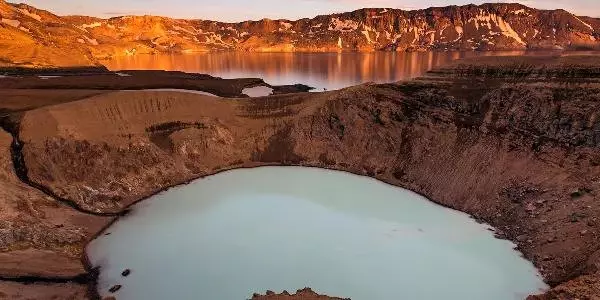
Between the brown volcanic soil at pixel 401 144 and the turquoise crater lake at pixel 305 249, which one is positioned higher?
the brown volcanic soil at pixel 401 144

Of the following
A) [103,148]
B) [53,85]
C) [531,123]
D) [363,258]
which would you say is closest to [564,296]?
[363,258]

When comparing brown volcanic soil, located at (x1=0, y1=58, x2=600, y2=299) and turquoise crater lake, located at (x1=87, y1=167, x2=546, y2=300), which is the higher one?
brown volcanic soil, located at (x1=0, y1=58, x2=600, y2=299)

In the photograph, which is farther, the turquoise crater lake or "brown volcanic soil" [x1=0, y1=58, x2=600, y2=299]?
"brown volcanic soil" [x1=0, y1=58, x2=600, y2=299]

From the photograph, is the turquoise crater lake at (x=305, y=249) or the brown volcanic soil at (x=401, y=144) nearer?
the turquoise crater lake at (x=305, y=249)

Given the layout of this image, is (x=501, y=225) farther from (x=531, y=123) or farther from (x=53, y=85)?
(x=53, y=85)
